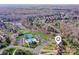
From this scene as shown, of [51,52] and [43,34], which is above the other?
[43,34]

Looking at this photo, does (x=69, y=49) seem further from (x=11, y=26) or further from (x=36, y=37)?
(x=11, y=26)

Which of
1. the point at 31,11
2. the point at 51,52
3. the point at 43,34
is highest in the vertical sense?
the point at 31,11

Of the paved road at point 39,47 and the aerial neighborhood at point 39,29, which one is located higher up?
the aerial neighborhood at point 39,29

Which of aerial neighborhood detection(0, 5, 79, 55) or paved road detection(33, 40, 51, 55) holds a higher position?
aerial neighborhood detection(0, 5, 79, 55)

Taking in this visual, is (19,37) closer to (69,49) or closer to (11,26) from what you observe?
(11,26)

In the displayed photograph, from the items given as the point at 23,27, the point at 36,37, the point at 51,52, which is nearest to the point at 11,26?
the point at 23,27

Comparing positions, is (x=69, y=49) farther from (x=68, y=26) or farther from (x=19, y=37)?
(x=19, y=37)

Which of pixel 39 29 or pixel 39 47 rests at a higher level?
pixel 39 29
